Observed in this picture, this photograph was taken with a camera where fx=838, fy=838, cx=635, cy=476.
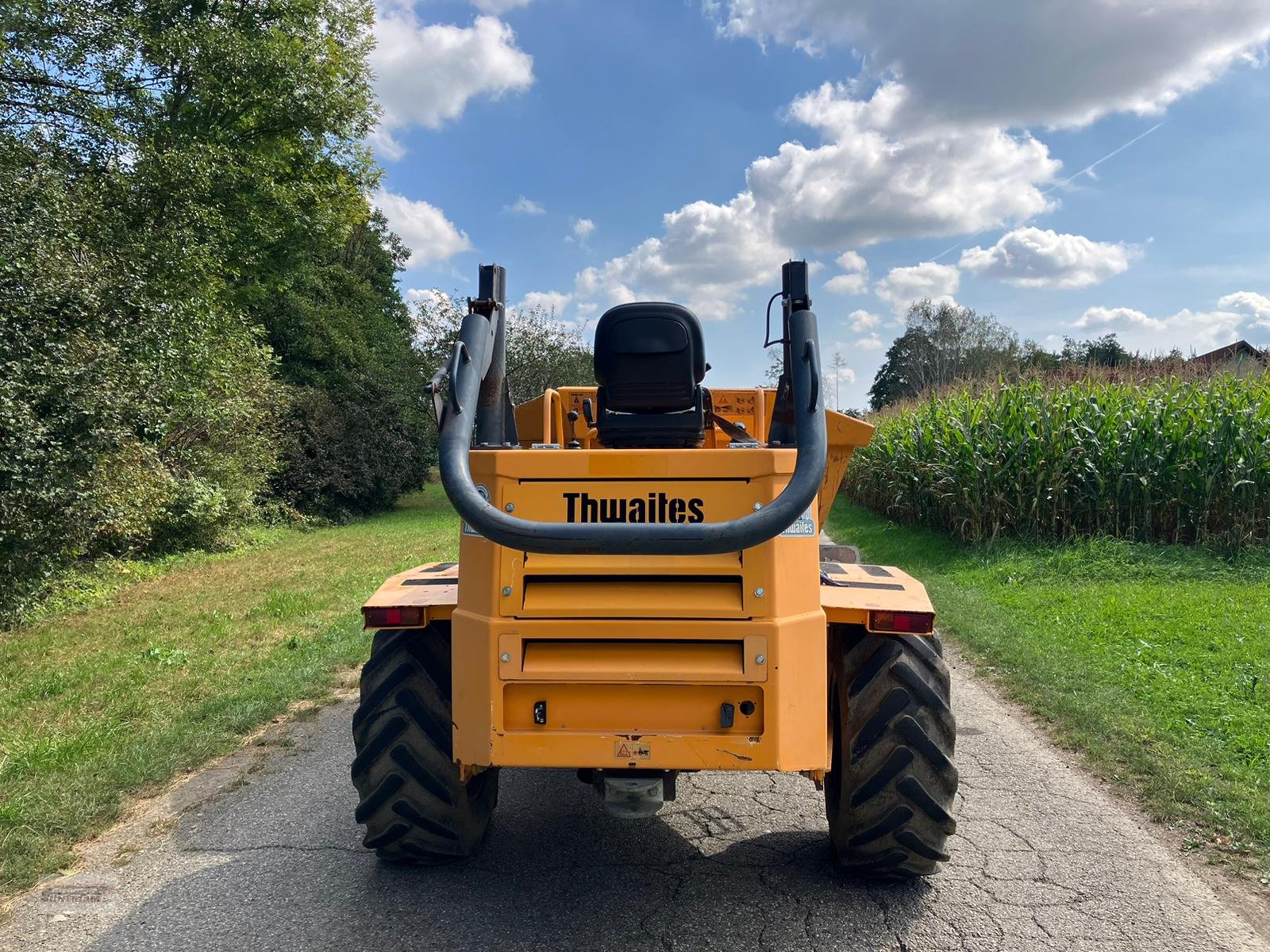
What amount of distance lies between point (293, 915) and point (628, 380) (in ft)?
7.85

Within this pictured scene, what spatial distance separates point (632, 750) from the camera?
2.76m

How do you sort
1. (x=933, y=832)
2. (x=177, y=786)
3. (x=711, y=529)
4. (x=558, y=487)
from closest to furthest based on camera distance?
(x=711, y=529) → (x=558, y=487) → (x=933, y=832) → (x=177, y=786)

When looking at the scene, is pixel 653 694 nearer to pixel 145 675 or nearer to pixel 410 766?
pixel 410 766

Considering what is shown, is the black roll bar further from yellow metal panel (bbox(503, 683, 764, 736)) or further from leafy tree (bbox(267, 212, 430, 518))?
leafy tree (bbox(267, 212, 430, 518))

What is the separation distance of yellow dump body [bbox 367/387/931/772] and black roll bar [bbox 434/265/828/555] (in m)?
0.20

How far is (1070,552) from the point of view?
389 inches

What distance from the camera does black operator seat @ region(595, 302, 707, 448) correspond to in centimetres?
348

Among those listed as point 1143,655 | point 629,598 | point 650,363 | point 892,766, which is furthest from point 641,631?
point 1143,655

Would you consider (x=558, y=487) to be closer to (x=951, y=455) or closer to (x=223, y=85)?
(x=951, y=455)

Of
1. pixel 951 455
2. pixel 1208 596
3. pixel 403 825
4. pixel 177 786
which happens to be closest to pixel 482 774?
pixel 403 825

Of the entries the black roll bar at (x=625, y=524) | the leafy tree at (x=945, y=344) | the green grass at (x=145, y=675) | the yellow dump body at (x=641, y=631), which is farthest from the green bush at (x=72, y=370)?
the leafy tree at (x=945, y=344)

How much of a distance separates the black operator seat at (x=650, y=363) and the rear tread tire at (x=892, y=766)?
1.29 m

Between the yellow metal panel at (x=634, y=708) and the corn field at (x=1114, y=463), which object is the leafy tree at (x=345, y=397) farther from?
the yellow metal panel at (x=634, y=708)

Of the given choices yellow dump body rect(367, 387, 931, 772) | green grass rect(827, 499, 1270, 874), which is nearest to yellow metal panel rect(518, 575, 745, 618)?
yellow dump body rect(367, 387, 931, 772)
